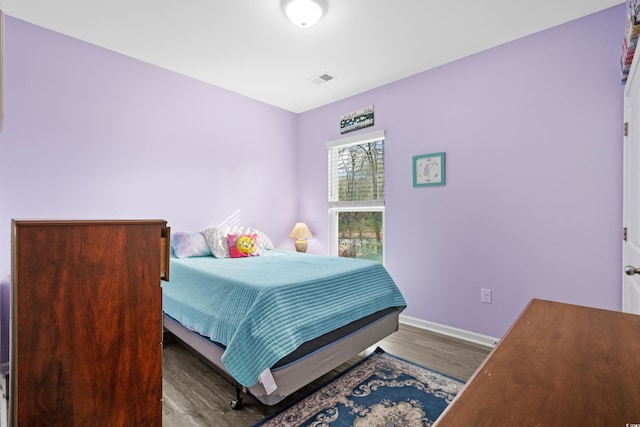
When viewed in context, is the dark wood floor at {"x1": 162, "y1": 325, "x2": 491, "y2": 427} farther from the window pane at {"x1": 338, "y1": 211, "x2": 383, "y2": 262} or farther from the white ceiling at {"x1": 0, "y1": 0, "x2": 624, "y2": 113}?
the white ceiling at {"x1": 0, "y1": 0, "x2": 624, "y2": 113}

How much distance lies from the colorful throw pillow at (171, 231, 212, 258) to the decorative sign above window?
6.64ft

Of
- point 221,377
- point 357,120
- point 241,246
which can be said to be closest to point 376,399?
point 221,377

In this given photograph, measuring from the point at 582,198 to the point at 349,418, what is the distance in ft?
7.10

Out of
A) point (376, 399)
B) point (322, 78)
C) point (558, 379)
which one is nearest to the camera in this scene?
point (558, 379)

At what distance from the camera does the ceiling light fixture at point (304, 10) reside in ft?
6.69

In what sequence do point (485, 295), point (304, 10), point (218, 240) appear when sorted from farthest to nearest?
point (218, 240) < point (485, 295) < point (304, 10)

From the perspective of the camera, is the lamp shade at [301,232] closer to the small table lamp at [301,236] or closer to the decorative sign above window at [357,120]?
the small table lamp at [301,236]

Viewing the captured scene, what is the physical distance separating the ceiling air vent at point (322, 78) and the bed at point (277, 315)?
1840 mm

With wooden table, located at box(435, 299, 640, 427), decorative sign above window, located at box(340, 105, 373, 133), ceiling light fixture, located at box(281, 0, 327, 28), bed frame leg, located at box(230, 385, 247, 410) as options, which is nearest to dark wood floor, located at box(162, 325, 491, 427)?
bed frame leg, located at box(230, 385, 247, 410)

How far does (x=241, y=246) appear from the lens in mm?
3117

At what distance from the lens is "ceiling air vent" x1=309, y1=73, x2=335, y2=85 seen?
315cm

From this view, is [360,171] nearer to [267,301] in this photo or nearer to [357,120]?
[357,120]

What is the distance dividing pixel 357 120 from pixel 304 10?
163 centimetres

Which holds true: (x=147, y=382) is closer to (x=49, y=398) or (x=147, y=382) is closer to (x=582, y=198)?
(x=49, y=398)
